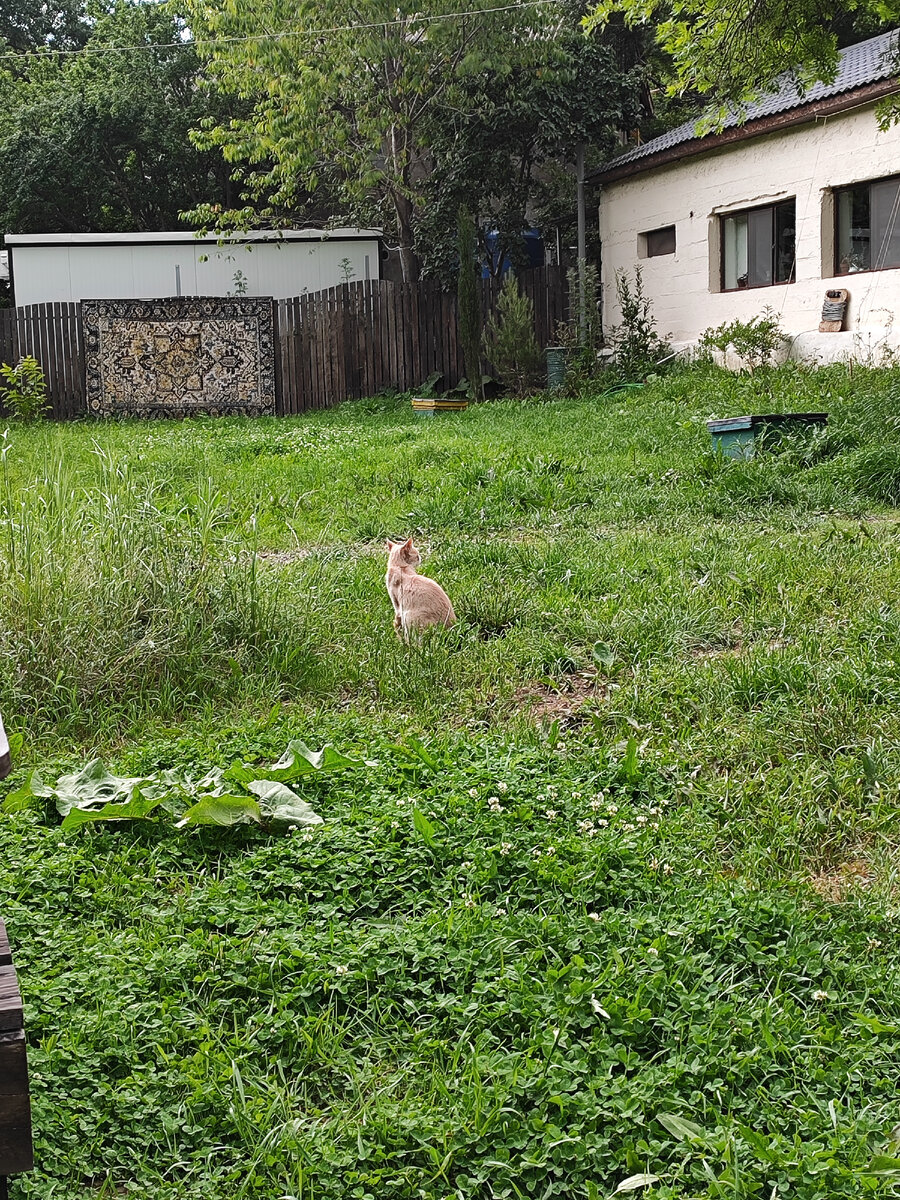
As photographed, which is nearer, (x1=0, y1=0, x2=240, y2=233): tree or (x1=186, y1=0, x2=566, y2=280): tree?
(x1=186, y1=0, x2=566, y2=280): tree

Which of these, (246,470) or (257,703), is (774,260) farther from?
(257,703)

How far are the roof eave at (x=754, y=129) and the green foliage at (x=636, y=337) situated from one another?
1589 millimetres

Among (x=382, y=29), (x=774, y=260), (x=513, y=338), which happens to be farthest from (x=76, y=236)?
(x=774, y=260)

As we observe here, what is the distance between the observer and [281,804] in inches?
134

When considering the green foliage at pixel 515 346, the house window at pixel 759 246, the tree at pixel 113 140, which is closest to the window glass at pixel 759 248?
the house window at pixel 759 246

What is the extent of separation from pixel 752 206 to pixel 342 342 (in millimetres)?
7040

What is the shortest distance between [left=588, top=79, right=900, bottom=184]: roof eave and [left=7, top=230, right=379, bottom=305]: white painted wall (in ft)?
18.1

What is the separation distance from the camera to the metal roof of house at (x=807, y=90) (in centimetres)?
1374

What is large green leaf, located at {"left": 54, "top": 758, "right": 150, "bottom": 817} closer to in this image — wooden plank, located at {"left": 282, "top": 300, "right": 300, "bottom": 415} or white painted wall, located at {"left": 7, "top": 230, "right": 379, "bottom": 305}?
wooden plank, located at {"left": 282, "top": 300, "right": 300, "bottom": 415}

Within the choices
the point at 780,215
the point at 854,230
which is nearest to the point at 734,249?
the point at 780,215

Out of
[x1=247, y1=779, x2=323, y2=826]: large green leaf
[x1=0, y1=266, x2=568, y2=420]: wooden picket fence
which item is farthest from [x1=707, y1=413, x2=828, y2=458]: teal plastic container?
[x1=0, y1=266, x2=568, y2=420]: wooden picket fence

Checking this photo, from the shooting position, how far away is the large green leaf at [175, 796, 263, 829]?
3256 millimetres

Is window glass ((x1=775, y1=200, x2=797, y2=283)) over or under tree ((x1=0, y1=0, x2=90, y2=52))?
under

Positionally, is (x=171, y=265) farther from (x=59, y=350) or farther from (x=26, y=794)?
(x=26, y=794)
